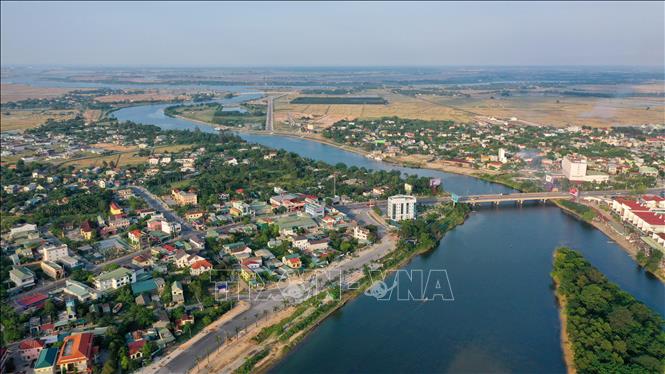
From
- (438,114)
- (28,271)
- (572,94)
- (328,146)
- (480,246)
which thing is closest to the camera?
(28,271)

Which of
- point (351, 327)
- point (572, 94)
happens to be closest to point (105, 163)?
point (351, 327)

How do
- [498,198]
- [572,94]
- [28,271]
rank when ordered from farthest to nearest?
[572,94]
[498,198]
[28,271]

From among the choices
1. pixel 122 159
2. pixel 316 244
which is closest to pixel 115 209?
pixel 316 244

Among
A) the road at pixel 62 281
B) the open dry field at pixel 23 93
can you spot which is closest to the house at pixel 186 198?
the road at pixel 62 281

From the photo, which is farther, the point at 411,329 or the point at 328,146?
the point at 328,146

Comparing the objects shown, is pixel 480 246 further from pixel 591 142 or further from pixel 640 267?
pixel 591 142

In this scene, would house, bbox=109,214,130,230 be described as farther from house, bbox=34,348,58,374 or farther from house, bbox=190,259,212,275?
house, bbox=34,348,58,374
